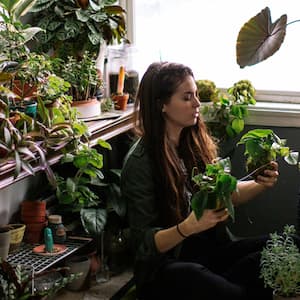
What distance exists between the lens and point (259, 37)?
230 centimetres

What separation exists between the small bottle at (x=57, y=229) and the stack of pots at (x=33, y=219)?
4 centimetres

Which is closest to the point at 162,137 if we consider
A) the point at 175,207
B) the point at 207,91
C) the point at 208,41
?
the point at 175,207

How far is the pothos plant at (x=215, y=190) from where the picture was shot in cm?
200

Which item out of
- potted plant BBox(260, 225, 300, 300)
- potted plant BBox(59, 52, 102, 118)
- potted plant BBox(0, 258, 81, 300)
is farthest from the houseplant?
potted plant BBox(260, 225, 300, 300)

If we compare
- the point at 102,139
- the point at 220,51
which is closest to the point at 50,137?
the point at 102,139

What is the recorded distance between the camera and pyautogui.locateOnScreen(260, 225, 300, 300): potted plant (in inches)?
83.2

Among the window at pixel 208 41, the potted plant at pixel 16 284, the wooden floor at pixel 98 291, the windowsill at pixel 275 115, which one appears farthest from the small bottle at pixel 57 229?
the windowsill at pixel 275 115

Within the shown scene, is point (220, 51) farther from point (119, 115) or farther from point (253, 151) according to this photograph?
point (253, 151)

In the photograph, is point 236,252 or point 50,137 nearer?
point 50,137

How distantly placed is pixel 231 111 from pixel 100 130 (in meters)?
0.66

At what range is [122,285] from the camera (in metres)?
2.61

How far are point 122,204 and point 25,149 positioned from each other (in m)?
0.83

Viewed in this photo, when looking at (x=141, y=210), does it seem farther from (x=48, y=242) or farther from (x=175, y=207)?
(x=48, y=242)

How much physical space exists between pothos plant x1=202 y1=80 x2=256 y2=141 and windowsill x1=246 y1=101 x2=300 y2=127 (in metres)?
0.05
